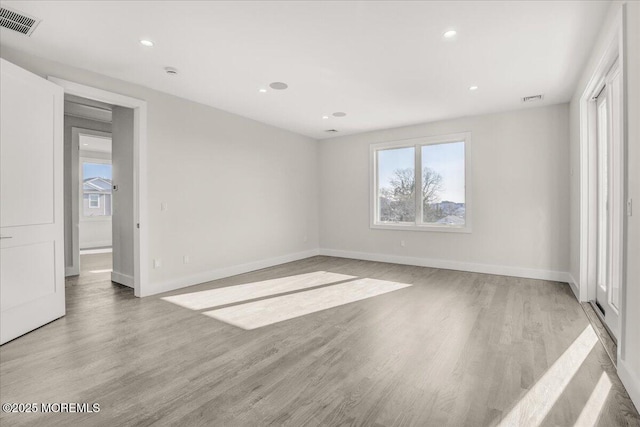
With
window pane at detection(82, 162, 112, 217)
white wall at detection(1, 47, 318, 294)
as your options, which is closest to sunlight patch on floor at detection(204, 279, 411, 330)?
white wall at detection(1, 47, 318, 294)

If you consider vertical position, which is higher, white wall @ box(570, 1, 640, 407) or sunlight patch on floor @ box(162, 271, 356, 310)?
white wall @ box(570, 1, 640, 407)

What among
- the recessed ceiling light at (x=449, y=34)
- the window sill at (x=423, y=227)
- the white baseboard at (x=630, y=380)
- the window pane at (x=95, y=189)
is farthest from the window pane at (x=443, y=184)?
the window pane at (x=95, y=189)

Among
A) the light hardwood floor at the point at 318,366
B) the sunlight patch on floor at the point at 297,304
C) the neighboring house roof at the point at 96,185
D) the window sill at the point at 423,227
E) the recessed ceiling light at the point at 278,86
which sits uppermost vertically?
the recessed ceiling light at the point at 278,86

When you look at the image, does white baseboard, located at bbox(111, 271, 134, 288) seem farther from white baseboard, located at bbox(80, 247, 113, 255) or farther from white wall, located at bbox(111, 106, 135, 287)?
white baseboard, located at bbox(80, 247, 113, 255)

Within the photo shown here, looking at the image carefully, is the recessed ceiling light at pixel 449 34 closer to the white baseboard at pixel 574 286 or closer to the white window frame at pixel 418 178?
the white window frame at pixel 418 178

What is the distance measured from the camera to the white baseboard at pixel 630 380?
1.79 metres

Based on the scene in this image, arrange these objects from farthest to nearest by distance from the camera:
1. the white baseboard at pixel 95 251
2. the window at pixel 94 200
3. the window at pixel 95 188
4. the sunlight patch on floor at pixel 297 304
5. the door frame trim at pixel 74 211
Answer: the window at pixel 94 200 < the window at pixel 95 188 < the white baseboard at pixel 95 251 < the door frame trim at pixel 74 211 < the sunlight patch on floor at pixel 297 304

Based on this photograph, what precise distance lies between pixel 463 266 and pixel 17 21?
256 inches

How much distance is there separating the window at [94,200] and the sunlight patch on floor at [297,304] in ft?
28.1

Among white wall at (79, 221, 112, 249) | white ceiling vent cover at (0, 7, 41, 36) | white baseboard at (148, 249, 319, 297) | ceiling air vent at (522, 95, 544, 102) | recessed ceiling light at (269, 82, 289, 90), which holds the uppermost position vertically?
recessed ceiling light at (269, 82, 289, 90)

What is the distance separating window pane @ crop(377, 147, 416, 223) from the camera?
632 cm

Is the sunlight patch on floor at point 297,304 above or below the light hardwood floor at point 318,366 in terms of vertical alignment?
above

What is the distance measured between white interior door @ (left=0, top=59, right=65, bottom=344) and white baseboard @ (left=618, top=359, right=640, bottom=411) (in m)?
4.65

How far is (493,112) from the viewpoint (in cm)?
528
